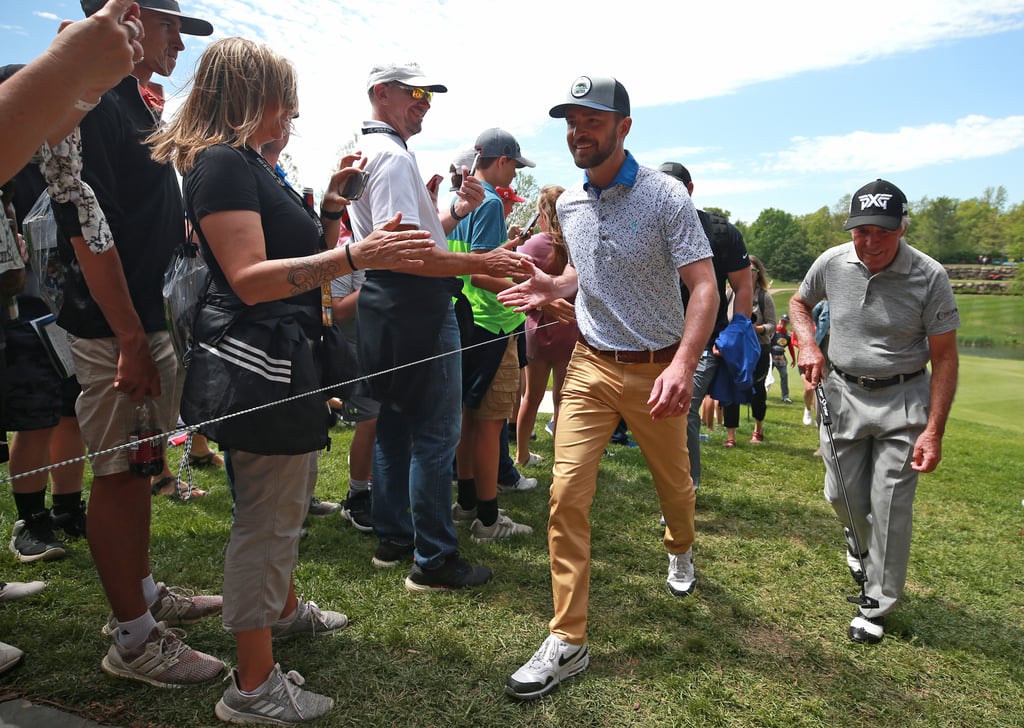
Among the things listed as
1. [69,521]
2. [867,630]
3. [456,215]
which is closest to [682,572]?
[867,630]

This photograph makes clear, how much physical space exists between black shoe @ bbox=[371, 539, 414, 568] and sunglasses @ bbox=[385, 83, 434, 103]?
2.36m

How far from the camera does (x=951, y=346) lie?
3.22 meters

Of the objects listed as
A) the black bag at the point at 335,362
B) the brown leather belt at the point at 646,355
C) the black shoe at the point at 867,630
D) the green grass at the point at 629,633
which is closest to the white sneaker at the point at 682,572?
the green grass at the point at 629,633

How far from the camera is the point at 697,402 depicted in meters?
5.01

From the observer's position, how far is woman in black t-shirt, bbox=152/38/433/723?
2.10 metres

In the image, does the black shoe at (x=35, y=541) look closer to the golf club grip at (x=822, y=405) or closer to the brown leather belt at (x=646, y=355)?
the brown leather belt at (x=646, y=355)

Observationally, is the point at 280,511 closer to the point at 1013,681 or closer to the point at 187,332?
the point at 187,332

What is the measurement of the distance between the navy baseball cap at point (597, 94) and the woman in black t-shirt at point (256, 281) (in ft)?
3.75

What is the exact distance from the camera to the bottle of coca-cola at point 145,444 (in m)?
2.49

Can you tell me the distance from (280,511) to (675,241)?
196 centimetres

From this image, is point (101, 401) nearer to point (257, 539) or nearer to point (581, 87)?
point (257, 539)

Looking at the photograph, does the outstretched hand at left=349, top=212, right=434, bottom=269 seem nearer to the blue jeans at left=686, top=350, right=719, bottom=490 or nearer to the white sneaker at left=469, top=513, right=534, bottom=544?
the white sneaker at left=469, top=513, right=534, bottom=544

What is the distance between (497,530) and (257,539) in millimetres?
2077

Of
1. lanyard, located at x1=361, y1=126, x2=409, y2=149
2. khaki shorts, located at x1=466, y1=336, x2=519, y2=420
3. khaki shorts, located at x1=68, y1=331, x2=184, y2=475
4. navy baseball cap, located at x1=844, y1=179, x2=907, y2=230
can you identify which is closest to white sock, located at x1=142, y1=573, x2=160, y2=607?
khaki shorts, located at x1=68, y1=331, x2=184, y2=475
